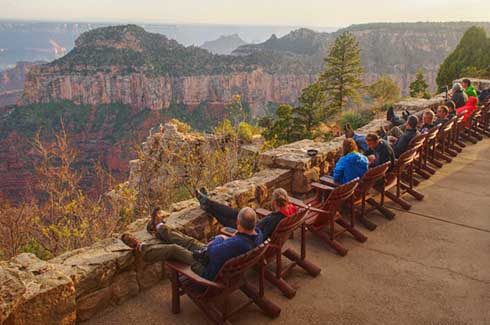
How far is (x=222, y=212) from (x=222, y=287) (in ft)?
5.25

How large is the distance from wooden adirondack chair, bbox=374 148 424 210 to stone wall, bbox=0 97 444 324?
194 cm

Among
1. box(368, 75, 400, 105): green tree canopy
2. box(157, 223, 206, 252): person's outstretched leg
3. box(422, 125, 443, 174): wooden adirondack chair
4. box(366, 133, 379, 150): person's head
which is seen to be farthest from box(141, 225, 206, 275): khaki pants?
box(368, 75, 400, 105): green tree canopy

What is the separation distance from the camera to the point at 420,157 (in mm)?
8984

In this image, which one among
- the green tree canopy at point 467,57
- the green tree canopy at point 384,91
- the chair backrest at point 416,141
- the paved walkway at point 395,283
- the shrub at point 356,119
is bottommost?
the shrub at point 356,119

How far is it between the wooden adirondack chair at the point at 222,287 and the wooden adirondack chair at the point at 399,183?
3.26 meters

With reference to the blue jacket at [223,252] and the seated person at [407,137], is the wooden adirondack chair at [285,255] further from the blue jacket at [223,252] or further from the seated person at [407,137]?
the seated person at [407,137]

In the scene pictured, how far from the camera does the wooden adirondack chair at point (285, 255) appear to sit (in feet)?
15.6

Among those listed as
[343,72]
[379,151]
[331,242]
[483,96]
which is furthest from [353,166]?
[343,72]

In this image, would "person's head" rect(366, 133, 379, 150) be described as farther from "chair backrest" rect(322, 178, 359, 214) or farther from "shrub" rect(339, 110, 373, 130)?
"shrub" rect(339, 110, 373, 130)

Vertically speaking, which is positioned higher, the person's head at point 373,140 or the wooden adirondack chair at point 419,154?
the person's head at point 373,140

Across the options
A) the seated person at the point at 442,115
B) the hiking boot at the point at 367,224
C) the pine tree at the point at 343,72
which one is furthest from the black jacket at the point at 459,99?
the pine tree at the point at 343,72

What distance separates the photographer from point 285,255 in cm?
556

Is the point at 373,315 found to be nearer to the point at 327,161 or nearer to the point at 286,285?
the point at 286,285

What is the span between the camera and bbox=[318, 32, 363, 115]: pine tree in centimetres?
3403
